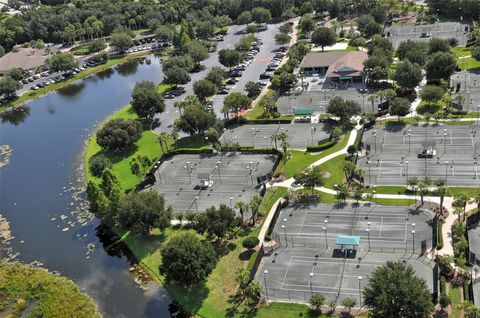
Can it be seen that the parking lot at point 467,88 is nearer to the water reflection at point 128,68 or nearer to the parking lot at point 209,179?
the parking lot at point 209,179

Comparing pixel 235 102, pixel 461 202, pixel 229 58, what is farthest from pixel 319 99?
pixel 461 202

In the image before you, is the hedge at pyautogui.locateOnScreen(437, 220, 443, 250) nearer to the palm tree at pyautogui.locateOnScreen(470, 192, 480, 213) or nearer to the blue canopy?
the palm tree at pyautogui.locateOnScreen(470, 192, 480, 213)

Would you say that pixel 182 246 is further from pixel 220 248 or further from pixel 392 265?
pixel 392 265

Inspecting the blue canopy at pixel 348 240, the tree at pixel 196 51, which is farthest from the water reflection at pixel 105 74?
the blue canopy at pixel 348 240

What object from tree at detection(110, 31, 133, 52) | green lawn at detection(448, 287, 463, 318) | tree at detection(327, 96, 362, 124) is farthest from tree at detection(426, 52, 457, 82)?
tree at detection(110, 31, 133, 52)

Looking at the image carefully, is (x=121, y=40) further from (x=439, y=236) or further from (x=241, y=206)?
(x=439, y=236)

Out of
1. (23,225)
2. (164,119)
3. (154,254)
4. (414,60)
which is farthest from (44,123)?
(414,60)
